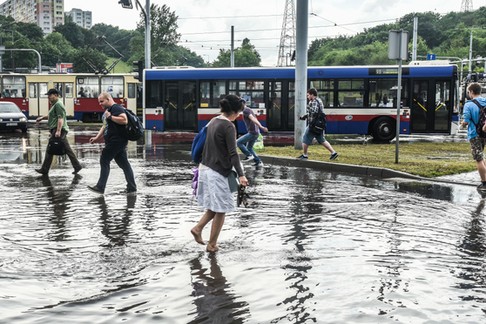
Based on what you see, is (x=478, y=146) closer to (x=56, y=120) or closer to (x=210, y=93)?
(x=56, y=120)

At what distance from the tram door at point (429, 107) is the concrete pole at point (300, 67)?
747 centimetres

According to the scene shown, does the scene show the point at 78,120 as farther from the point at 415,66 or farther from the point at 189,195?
the point at 189,195

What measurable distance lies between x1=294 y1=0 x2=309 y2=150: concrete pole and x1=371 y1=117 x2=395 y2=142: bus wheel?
6753mm

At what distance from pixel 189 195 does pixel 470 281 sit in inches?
237

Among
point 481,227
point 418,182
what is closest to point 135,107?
point 418,182

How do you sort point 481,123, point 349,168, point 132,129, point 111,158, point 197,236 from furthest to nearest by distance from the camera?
point 349,168 < point 481,123 < point 111,158 < point 132,129 < point 197,236

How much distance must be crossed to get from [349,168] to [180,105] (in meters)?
14.6

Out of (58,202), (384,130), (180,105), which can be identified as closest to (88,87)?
(180,105)

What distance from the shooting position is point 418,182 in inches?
503

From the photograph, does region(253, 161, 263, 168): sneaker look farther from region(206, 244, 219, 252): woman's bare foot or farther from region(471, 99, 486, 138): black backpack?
region(206, 244, 219, 252): woman's bare foot

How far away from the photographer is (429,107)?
983 inches

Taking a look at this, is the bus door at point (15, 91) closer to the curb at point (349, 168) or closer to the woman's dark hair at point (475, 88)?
the curb at point (349, 168)

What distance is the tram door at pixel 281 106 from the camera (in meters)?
26.6

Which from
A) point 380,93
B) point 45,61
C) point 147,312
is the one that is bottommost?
point 147,312
